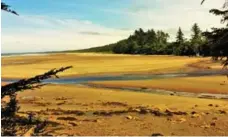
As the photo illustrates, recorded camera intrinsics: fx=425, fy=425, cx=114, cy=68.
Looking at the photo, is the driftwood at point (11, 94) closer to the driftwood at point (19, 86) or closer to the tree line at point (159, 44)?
the driftwood at point (19, 86)

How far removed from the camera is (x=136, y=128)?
13727 millimetres

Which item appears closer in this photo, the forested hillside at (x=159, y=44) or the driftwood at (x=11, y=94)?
the driftwood at (x=11, y=94)

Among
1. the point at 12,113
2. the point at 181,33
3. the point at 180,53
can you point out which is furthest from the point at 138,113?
the point at 181,33

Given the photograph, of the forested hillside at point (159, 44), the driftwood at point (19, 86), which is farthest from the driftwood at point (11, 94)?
the forested hillside at point (159, 44)

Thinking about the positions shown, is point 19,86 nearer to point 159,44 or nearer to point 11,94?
point 11,94

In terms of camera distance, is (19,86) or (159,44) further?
(159,44)

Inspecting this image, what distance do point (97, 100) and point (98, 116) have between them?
5.68 meters

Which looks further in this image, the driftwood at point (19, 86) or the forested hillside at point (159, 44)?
the forested hillside at point (159, 44)

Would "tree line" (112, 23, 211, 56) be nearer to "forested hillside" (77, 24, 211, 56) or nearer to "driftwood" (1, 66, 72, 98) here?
"forested hillside" (77, 24, 211, 56)

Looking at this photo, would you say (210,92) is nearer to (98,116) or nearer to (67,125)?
(98,116)

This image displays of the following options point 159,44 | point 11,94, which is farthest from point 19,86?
point 159,44

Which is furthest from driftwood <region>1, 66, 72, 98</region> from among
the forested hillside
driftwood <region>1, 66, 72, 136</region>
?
the forested hillside

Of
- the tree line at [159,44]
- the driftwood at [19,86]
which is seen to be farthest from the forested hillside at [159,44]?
the driftwood at [19,86]

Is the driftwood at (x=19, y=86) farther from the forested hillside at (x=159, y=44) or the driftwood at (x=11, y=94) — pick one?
the forested hillside at (x=159, y=44)
